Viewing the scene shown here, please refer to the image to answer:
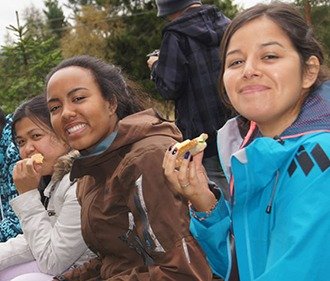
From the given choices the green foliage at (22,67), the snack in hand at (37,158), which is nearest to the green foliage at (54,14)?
the green foliage at (22,67)

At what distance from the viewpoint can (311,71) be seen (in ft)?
5.39

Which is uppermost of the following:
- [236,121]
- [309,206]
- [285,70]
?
[285,70]

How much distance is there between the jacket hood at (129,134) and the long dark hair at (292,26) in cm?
56

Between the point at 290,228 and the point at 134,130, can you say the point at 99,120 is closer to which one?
the point at 134,130

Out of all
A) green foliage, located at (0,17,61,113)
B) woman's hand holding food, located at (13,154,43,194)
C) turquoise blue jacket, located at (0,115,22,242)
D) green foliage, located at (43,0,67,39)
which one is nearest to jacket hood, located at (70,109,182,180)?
woman's hand holding food, located at (13,154,43,194)

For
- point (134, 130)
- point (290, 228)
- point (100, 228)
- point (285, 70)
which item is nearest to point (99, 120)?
point (134, 130)

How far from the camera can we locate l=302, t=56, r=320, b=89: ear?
1.63 metres

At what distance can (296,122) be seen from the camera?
1522 millimetres

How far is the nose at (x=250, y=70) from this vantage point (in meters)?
1.57

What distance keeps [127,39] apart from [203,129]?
12717mm

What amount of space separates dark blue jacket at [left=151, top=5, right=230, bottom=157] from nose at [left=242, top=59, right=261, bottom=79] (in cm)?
204

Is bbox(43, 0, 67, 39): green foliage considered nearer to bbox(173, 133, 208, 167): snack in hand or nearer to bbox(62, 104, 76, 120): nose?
bbox(62, 104, 76, 120): nose

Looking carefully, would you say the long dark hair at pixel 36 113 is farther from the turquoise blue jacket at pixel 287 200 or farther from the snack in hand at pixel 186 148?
the turquoise blue jacket at pixel 287 200

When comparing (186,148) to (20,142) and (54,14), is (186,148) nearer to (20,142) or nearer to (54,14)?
(20,142)
